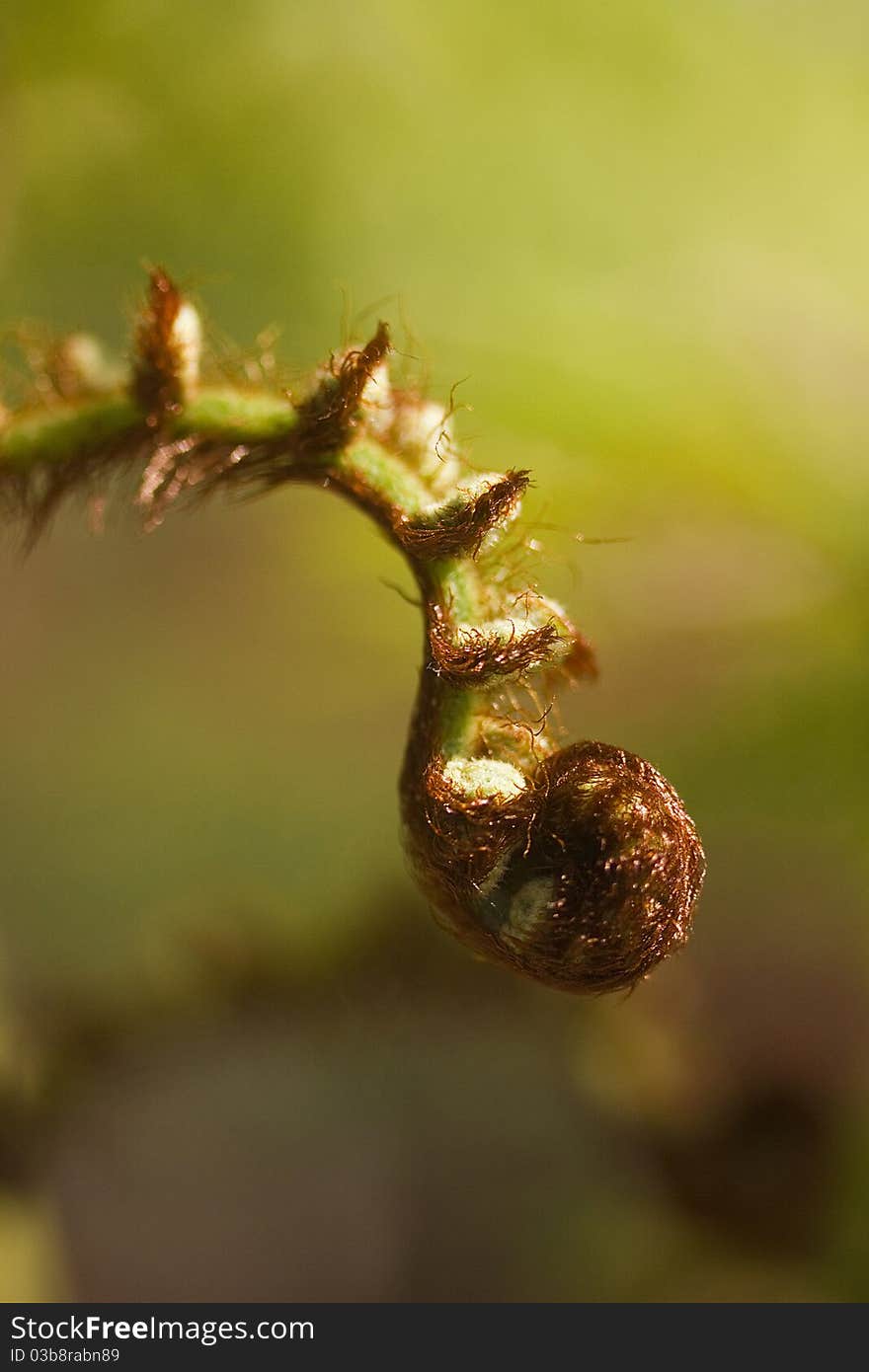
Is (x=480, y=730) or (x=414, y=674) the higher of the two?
(x=414, y=674)

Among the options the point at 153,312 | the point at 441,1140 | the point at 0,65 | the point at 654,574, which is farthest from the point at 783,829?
the point at 0,65

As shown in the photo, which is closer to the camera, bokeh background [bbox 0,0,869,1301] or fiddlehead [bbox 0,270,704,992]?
fiddlehead [bbox 0,270,704,992]

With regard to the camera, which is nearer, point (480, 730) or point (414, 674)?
point (480, 730)

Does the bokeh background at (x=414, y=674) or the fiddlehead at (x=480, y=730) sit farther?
the bokeh background at (x=414, y=674)

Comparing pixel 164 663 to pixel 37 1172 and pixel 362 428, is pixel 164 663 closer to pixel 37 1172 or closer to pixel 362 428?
pixel 37 1172
